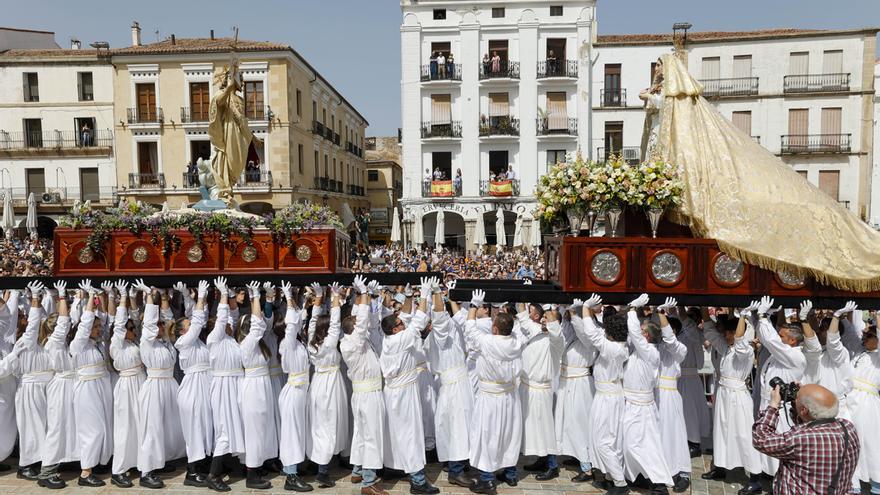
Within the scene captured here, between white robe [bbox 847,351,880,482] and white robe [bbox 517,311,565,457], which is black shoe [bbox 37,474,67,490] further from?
white robe [bbox 847,351,880,482]

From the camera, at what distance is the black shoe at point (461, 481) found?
6.93 meters

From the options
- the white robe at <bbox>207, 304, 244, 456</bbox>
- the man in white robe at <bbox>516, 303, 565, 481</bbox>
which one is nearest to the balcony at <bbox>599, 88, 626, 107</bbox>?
the man in white robe at <bbox>516, 303, 565, 481</bbox>

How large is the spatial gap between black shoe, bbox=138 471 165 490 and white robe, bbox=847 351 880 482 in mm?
7848

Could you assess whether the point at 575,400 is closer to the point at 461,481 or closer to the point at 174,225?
the point at 461,481

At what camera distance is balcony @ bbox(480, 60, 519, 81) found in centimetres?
3055

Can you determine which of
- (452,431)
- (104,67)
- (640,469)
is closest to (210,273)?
(452,431)

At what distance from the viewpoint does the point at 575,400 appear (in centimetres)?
721

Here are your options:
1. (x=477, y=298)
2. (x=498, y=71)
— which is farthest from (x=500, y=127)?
(x=477, y=298)

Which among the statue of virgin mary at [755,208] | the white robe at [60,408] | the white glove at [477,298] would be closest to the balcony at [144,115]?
the white robe at [60,408]

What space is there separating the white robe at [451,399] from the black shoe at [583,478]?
1353 mm

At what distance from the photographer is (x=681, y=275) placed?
21.9 feet

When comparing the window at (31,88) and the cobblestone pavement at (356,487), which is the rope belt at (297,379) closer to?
the cobblestone pavement at (356,487)

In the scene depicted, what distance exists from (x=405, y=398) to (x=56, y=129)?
3463 cm

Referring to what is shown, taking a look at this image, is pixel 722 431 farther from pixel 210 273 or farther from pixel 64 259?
pixel 64 259
